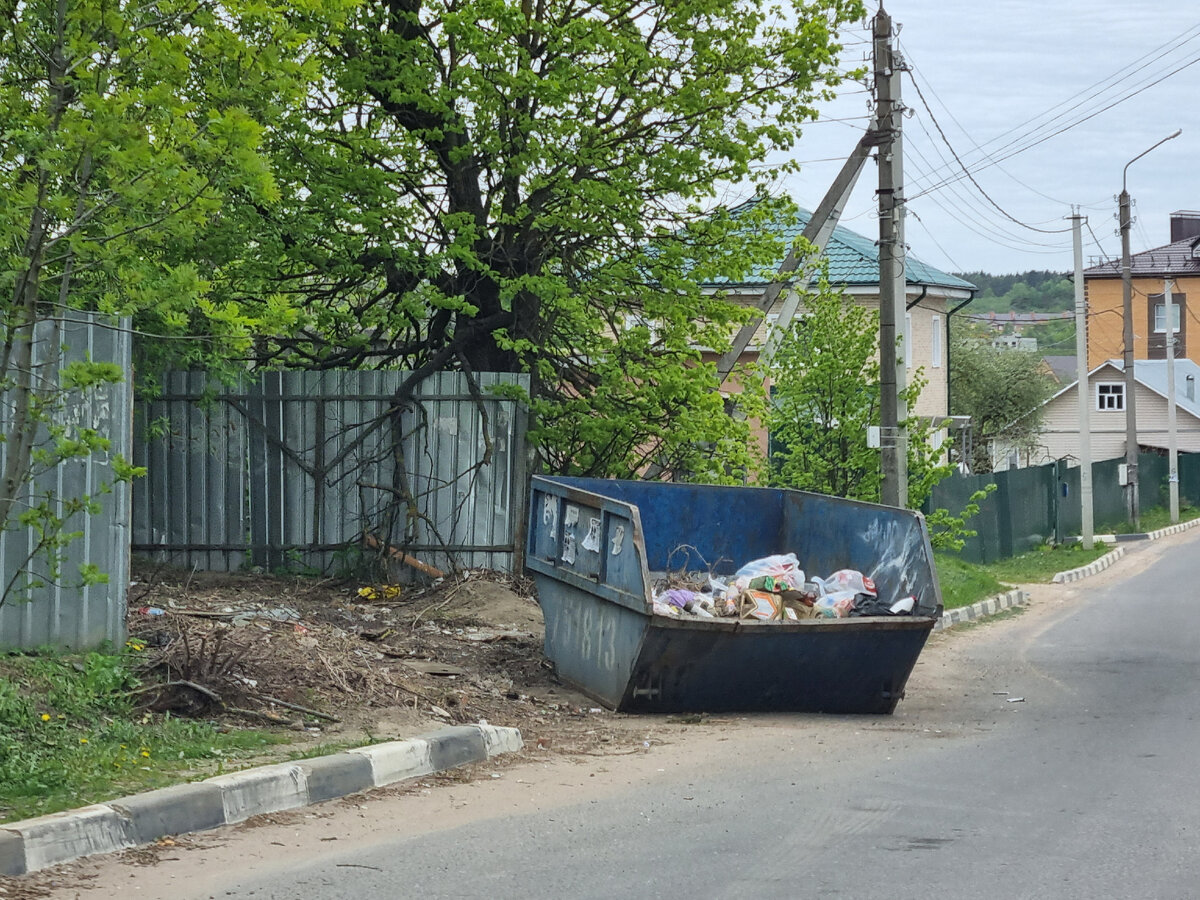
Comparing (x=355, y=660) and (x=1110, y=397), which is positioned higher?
(x=1110, y=397)

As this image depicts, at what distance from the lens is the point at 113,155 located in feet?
18.4

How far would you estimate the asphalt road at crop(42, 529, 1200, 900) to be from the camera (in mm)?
4879

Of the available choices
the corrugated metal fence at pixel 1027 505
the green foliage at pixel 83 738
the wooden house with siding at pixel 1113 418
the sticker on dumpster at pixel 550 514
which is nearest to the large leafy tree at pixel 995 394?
the wooden house with siding at pixel 1113 418

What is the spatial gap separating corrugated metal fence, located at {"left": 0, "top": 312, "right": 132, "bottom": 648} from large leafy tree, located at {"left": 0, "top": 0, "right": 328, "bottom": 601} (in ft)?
5.10

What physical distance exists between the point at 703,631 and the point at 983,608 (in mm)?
10016

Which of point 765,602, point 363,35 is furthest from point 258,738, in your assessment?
point 363,35

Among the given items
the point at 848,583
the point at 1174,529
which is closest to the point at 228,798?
the point at 848,583

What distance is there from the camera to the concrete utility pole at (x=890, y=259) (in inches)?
606

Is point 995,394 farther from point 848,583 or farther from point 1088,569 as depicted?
point 848,583

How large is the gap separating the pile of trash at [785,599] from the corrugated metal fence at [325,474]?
366cm

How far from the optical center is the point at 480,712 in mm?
8383

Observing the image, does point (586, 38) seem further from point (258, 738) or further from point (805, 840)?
point (805, 840)

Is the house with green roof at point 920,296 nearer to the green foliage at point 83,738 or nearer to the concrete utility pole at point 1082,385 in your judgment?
the concrete utility pole at point 1082,385

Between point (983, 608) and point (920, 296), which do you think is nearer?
point (983, 608)
